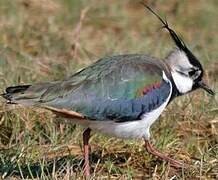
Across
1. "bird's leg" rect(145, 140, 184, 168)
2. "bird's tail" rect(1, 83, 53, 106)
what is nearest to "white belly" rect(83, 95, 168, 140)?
"bird's leg" rect(145, 140, 184, 168)

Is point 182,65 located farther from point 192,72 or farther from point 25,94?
point 25,94

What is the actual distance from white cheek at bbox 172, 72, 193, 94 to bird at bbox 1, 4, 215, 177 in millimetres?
55

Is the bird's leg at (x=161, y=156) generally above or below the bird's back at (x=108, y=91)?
below

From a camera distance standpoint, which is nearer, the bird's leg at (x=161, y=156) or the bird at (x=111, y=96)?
the bird at (x=111, y=96)

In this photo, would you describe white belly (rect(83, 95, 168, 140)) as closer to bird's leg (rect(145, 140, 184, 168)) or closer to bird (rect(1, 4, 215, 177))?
bird (rect(1, 4, 215, 177))

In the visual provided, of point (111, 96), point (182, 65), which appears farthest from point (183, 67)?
point (111, 96)

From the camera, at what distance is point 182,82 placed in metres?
5.94

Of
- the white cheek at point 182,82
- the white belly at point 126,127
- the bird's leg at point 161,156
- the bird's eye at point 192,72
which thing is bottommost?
the bird's leg at point 161,156

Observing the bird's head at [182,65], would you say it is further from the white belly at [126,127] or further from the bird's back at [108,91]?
the white belly at [126,127]

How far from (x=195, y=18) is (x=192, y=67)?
4197mm

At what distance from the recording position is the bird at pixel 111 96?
5477 mm

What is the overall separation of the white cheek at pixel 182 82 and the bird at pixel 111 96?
6cm

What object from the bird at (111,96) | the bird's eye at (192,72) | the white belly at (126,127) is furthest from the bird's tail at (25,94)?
the bird's eye at (192,72)

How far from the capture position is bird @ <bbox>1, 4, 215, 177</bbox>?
5477 mm
